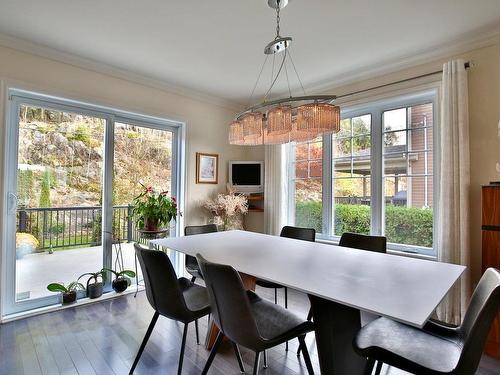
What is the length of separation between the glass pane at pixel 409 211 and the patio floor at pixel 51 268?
10.4 ft

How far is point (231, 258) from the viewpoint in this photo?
1.84m

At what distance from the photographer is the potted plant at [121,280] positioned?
3249 mm

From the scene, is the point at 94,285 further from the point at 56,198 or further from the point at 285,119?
the point at 285,119

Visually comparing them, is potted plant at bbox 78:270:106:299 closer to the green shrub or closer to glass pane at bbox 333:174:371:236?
the green shrub

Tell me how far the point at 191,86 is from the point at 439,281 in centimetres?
340

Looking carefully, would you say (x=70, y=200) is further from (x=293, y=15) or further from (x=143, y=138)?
(x=293, y=15)

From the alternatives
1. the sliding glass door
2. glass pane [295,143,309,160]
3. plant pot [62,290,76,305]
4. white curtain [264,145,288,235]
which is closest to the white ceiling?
the sliding glass door

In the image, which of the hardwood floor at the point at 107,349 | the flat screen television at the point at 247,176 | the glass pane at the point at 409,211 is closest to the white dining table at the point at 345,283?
the hardwood floor at the point at 107,349

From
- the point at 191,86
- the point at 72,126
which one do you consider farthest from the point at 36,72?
the point at 191,86

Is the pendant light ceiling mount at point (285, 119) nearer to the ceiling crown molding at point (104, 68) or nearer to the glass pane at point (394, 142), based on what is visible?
the glass pane at point (394, 142)

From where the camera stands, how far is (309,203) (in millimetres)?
3863

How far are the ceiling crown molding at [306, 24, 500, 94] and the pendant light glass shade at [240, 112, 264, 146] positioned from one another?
→ 1.74 m

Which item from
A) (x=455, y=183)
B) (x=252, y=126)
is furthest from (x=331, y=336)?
(x=455, y=183)

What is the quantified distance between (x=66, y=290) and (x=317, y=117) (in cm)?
303
